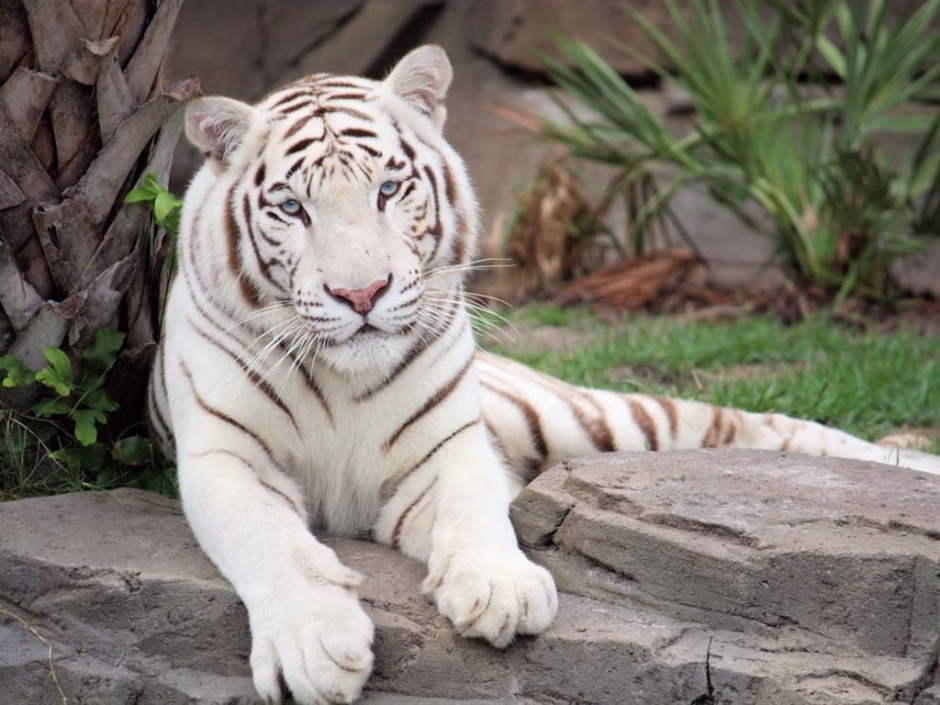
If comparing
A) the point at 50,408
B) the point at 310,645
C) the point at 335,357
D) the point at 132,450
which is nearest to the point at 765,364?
the point at 132,450

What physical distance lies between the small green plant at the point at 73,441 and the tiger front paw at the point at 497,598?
3.94 feet

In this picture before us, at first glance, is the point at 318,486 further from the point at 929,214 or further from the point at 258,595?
the point at 929,214

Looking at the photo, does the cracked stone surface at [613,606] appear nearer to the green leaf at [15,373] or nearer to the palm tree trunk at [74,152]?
the green leaf at [15,373]

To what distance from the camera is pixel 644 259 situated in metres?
7.79

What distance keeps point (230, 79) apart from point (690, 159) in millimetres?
3578

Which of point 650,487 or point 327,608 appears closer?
point 327,608

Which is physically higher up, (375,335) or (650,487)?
(375,335)

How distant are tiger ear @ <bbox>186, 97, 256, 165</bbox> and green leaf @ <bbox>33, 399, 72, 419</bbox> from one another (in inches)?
33.4

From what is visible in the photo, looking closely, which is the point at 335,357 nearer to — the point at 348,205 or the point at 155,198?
the point at 348,205

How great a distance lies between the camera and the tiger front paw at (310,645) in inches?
99.7

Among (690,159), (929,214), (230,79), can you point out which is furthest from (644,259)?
(230,79)

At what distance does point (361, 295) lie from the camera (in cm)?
282

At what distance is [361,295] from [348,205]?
0.24 meters

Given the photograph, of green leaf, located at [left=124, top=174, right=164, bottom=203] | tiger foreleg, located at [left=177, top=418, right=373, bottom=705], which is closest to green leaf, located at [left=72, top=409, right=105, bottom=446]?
tiger foreleg, located at [left=177, top=418, right=373, bottom=705]
